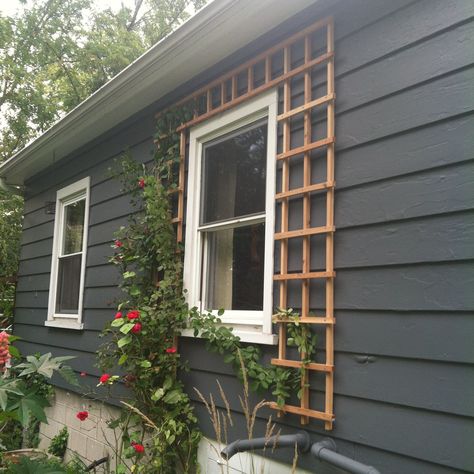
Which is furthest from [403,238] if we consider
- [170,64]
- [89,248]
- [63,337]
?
[63,337]

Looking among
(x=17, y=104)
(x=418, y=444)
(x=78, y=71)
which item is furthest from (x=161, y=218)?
(x=78, y=71)

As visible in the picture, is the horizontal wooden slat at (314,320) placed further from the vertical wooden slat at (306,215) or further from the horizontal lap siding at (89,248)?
the horizontal lap siding at (89,248)

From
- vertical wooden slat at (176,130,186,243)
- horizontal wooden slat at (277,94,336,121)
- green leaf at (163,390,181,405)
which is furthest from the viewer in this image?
vertical wooden slat at (176,130,186,243)

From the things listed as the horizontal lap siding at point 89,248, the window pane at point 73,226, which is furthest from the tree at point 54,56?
the window pane at point 73,226

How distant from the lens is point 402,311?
216 cm

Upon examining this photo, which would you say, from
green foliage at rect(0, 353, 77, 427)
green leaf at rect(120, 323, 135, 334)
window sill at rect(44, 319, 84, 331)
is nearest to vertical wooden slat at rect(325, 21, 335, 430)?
green leaf at rect(120, 323, 135, 334)

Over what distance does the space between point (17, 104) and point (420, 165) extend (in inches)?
472

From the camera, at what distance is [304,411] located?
7.98 feet

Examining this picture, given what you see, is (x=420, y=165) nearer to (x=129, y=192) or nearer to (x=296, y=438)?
(x=296, y=438)

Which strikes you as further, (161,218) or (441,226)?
(161,218)

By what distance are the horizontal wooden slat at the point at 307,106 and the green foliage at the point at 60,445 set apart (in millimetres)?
3954

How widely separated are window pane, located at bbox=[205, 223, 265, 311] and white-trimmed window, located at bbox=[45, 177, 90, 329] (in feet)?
7.07

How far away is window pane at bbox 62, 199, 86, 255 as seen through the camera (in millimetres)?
5477

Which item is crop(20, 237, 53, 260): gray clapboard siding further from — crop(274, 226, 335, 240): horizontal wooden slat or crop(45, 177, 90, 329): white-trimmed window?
crop(274, 226, 335, 240): horizontal wooden slat
